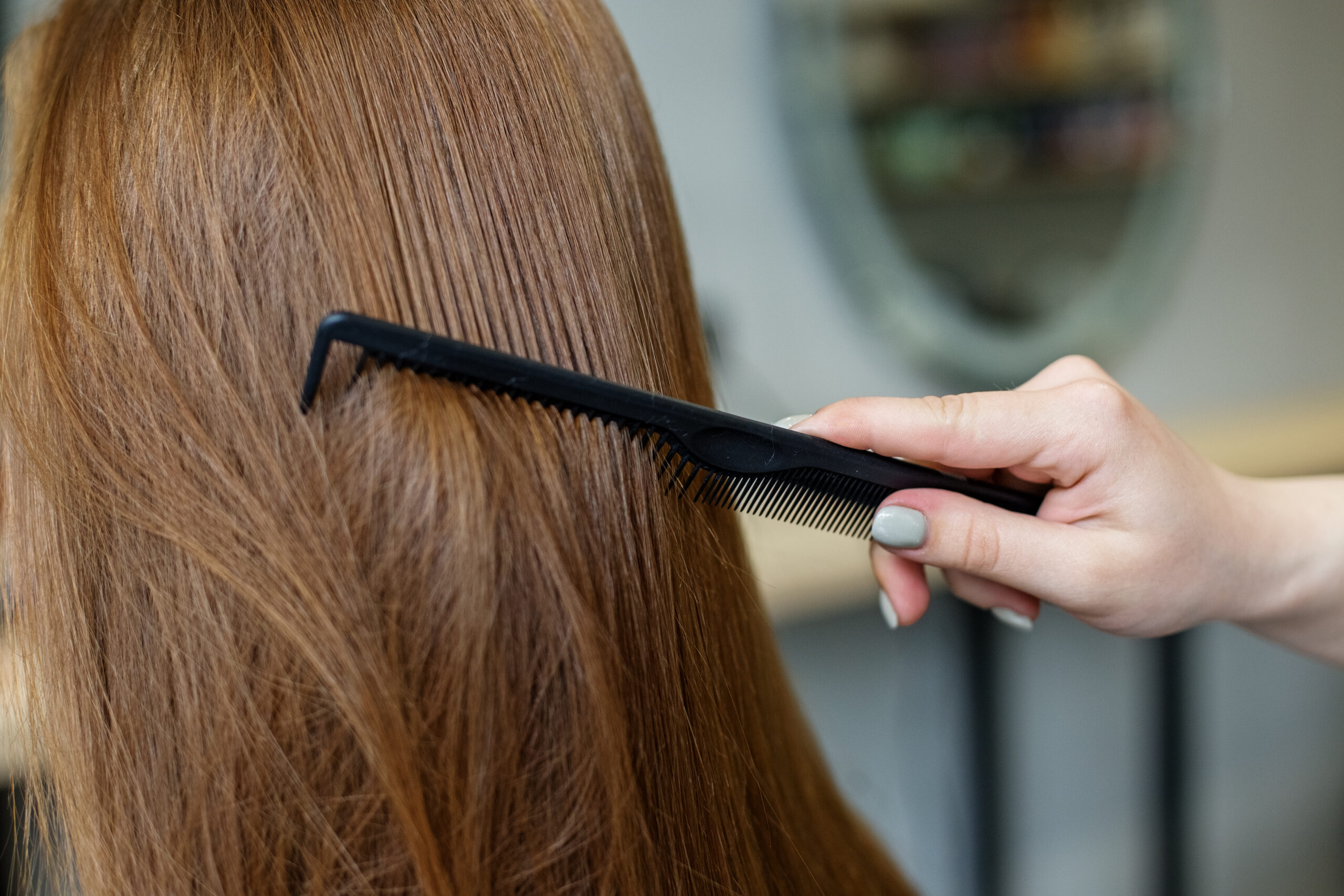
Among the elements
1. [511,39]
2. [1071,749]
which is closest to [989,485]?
[511,39]

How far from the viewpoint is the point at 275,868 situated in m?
0.42

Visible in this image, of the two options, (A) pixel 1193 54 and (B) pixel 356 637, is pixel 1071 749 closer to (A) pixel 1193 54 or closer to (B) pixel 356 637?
(A) pixel 1193 54

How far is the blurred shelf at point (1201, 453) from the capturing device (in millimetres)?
1150

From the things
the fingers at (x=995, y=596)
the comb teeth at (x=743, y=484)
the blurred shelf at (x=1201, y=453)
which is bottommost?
the blurred shelf at (x=1201, y=453)

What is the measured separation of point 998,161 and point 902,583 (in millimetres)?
1249

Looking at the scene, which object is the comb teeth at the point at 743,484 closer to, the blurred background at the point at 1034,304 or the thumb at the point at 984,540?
the thumb at the point at 984,540

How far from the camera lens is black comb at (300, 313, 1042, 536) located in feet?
1.25

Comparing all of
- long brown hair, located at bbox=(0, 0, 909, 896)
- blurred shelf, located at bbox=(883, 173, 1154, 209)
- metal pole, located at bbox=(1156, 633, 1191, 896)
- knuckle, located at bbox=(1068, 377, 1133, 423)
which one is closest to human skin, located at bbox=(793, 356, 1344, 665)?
knuckle, located at bbox=(1068, 377, 1133, 423)

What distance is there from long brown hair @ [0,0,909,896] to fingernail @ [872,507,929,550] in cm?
13

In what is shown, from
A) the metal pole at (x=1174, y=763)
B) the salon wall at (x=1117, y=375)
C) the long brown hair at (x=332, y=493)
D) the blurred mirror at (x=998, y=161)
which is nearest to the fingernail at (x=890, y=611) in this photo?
the long brown hair at (x=332, y=493)

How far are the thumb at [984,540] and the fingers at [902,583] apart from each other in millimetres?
68

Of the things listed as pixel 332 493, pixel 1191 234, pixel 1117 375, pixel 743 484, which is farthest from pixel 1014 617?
pixel 1191 234

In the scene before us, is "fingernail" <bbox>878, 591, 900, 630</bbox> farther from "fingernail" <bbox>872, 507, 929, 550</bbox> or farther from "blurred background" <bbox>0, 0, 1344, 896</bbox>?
"blurred background" <bbox>0, 0, 1344, 896</bbox>

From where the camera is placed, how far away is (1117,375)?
1861 mm
